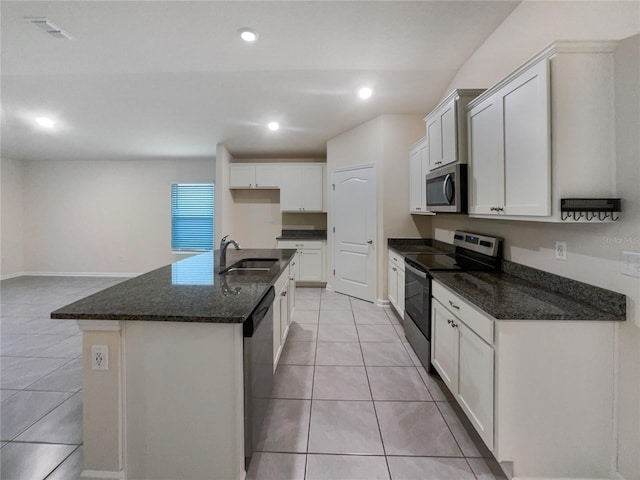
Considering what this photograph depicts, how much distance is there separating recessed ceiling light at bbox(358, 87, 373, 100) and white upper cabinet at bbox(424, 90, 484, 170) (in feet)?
3.54

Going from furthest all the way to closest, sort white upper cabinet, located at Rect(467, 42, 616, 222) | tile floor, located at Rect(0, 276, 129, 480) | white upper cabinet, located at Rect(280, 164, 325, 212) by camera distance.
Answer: white upper cabinet, located at Rect(280, 164, 325, 212) → tile floor, located at Rect(0, 276, 129, 480) → white upper cabinet, located at Rect(467, 42, 616, 222)

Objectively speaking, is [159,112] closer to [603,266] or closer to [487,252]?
[487,252]

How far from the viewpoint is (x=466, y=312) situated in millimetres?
1596

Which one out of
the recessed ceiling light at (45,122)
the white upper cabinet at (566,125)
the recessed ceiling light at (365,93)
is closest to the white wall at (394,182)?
the recessed ceiling light at (365,93)

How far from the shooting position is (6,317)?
356 cm

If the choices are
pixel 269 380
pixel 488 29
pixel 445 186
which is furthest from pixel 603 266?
pixel 488 29

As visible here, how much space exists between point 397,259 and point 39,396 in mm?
3414

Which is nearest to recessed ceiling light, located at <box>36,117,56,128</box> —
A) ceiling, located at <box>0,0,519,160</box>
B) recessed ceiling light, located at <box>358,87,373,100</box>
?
ceiling, located at <box>0,0,519,160</box>

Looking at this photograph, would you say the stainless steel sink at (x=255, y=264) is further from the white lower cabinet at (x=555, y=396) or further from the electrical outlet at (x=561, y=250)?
the electrical outlet at (x=561, y=250)

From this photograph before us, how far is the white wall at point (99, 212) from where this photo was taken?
5.95 metres

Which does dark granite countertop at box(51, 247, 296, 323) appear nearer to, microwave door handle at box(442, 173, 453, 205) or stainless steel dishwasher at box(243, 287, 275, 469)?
stainless steel dishwasher at box(243, 287, 275, 469)

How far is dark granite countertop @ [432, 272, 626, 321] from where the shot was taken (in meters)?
1.30

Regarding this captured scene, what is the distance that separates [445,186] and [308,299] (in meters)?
2.76

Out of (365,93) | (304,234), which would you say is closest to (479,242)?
(365,93)
